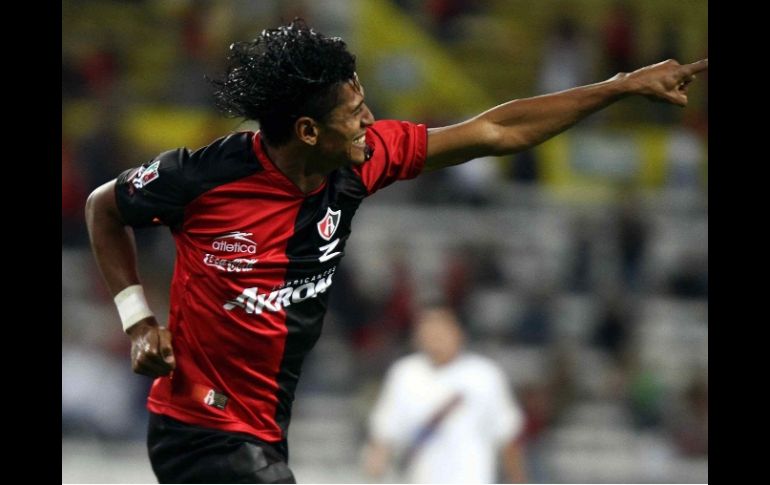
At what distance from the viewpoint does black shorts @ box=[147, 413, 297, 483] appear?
440 centimetres

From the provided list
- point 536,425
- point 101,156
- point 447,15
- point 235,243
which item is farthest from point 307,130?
point 447,15

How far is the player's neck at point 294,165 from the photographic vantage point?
14.4 feet

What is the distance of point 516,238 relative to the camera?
12.2m

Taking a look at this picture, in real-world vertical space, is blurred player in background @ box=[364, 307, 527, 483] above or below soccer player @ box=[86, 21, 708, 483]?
below

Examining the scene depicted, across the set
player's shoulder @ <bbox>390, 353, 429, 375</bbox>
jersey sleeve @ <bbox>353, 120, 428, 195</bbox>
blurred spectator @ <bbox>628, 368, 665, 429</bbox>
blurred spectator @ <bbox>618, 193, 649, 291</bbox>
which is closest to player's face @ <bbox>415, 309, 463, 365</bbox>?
player's shoulder @ <bbox>390, 353, 429, 375</bbox>

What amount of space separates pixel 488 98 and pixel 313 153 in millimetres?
10070

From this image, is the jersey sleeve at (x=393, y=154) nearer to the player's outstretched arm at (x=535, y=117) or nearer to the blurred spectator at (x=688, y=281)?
the player's outstretched arm at (x=535, y=117)

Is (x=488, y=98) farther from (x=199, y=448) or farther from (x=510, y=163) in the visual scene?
(x=199, y=448)

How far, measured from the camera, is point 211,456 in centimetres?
443

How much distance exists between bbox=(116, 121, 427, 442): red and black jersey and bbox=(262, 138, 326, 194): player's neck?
0.08 feet

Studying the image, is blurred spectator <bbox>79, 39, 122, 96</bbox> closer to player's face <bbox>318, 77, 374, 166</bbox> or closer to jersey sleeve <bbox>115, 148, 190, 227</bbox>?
jersey sleeve <bbox>115, 148, 190, 227</bbox>

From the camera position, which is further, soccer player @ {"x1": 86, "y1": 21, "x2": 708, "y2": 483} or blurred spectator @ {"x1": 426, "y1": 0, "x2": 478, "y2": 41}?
blurred spectator @ {"x1": 426, "y1": 0, "x2": 478, "y2": 41}

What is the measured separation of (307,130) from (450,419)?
414cm

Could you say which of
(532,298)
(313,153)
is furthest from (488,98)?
(313,153)
